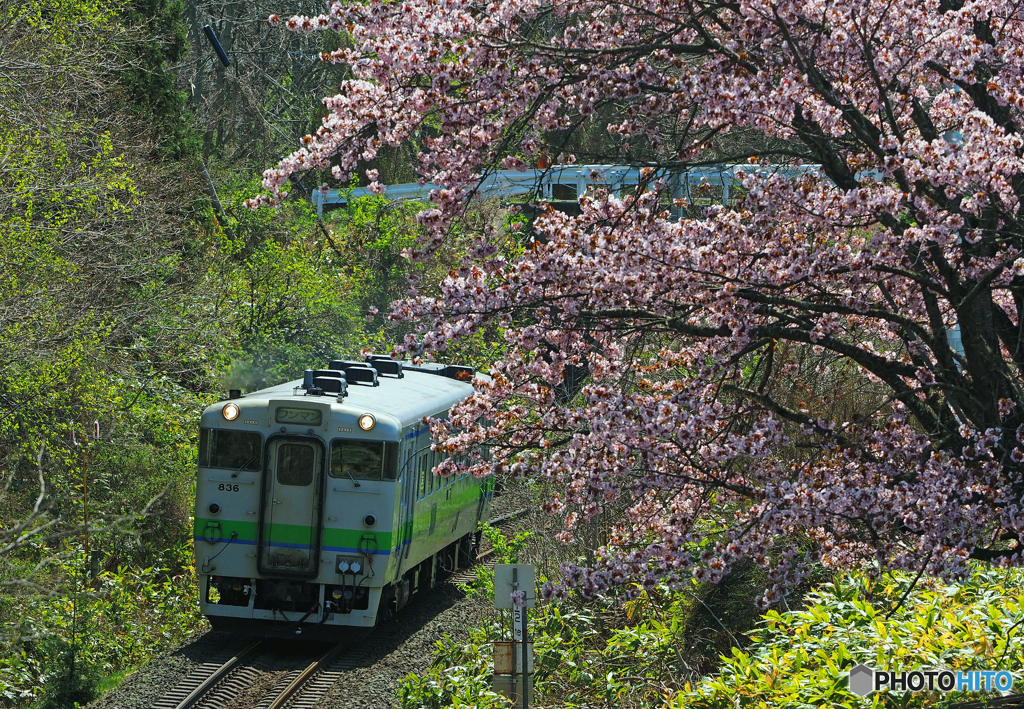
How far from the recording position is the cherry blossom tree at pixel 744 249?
6.80 meters

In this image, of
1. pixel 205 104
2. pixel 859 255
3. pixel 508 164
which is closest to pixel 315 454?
pixel 508 164

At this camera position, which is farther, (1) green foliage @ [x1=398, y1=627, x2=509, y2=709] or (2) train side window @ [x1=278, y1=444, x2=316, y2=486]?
(2) train side window @ [x1=278, y1=444, x2=316, y2=486]

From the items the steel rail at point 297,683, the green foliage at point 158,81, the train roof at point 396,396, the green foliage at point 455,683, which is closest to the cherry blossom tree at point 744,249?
the green foliage at point 455,683

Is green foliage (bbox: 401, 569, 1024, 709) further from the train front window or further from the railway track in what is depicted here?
the train front window

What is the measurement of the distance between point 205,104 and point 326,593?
24662mm

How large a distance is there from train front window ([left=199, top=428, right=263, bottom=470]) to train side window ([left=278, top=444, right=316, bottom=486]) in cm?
27

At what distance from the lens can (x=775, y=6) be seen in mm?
7086

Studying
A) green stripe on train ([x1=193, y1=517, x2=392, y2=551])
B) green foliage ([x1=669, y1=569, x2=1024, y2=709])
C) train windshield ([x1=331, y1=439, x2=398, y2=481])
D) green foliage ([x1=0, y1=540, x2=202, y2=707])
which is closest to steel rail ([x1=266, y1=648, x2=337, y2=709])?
green stripe on train ([x1=193, y1=517, x2=392, y2=551])

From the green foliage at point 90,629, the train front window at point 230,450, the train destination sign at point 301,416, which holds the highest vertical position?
the train destination sign at point 301,416

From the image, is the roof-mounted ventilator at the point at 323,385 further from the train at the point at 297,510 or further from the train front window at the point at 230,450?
the train front window at the point at 230,450

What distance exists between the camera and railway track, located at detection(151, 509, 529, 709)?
11.1 meters

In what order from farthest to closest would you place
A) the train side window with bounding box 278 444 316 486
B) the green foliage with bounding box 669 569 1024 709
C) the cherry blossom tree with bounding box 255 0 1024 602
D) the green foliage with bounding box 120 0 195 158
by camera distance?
the green foliage with bounding box 120 0 195 158
the train side window with bounding box 278 444 316 486
the green foliage with bounding box 669 569 1024 709
the cherry blossom tree with bounding box 255 0 1024 602

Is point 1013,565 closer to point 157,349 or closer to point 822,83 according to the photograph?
point 822,83
